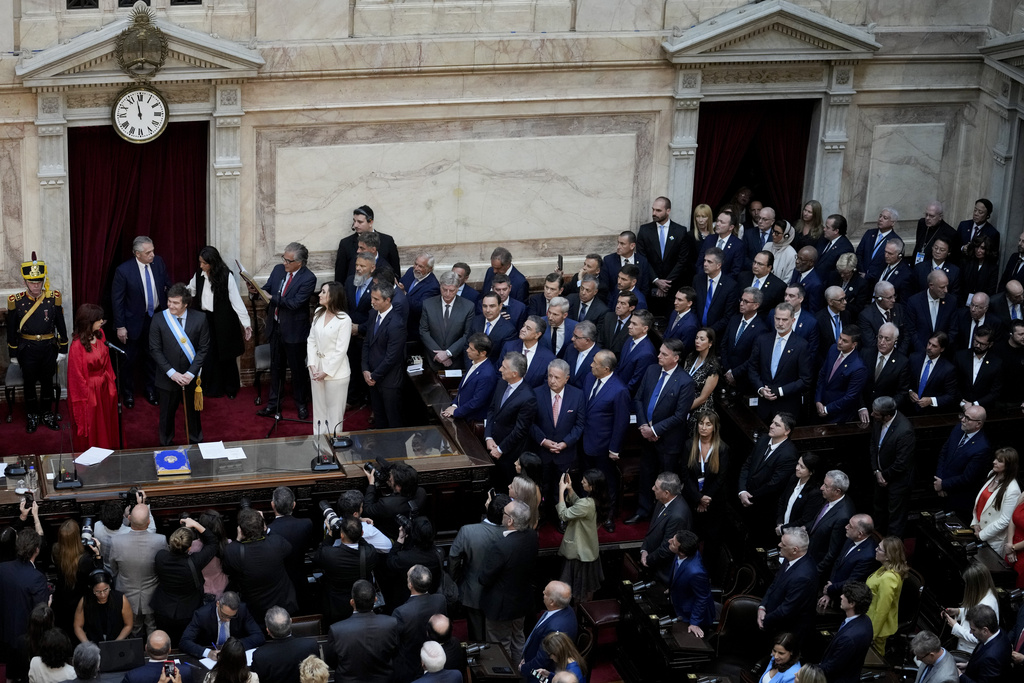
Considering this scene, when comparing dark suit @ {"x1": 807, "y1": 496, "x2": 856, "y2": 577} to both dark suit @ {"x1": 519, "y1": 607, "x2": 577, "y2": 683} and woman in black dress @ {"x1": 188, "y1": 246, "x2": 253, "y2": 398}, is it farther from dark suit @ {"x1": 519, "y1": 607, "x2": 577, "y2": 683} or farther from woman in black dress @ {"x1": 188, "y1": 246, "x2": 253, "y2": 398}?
woman in black dress @ {"x1": 188, "y1": 246, "x2": 253, "y2": 398}

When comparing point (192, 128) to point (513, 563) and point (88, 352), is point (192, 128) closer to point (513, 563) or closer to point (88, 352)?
point (88, 352)

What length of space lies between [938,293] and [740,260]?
1921 mm

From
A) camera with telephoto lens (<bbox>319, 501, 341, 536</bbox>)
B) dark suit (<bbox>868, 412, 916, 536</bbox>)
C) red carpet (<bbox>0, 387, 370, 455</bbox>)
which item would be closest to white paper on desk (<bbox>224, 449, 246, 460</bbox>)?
camera with telephoto lens (<bbox>319, 501, 341, 536</bbox>)

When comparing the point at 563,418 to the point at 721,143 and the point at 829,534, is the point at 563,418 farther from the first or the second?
the point at 721,143

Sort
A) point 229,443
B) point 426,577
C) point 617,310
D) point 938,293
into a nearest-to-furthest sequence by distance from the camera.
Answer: point 426,577 < point 229,443 < point 617,310 < point 938,293

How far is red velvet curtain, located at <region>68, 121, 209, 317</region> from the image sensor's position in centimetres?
1298

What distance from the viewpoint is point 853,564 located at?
9.96m

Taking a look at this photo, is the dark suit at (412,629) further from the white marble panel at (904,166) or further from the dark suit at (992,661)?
the white marble panel at (904,166)

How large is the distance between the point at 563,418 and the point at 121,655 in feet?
13.5

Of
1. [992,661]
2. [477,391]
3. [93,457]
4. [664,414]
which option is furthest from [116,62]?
[992,661]

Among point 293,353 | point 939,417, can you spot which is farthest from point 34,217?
point 939,417

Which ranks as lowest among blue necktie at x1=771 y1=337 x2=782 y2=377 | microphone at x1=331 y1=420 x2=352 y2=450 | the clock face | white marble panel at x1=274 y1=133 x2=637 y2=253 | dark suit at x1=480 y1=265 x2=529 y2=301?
microphone at x1=331 y1=420 x2=352 y2=450

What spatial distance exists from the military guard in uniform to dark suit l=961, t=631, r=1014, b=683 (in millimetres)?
8096

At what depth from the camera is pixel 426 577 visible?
8828 mm
